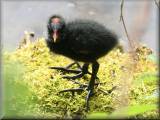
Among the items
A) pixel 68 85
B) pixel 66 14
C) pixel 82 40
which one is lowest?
pixel 68 85

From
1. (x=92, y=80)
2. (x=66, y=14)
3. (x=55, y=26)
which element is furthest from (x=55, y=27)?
(x=66, y=14)

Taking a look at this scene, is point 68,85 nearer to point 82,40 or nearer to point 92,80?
point 92,80

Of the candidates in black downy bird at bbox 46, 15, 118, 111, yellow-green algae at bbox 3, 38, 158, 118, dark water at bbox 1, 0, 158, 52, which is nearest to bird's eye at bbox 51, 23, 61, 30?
black downy bird at bbox 46, 15, 118, 111

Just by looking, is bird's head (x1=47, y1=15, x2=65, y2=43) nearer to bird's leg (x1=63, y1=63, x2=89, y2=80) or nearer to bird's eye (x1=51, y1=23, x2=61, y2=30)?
bird's eye (x1=51, y1=23, x2=61, y2=30)

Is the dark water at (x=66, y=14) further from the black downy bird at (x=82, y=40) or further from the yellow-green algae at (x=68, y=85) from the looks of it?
the black downy bird at (x=82, y=40)

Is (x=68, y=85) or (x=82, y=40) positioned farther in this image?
(x=68, y=85)

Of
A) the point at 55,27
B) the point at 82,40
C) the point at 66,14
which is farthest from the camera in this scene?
the point at 66,14

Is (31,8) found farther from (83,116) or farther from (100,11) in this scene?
(83,116)
